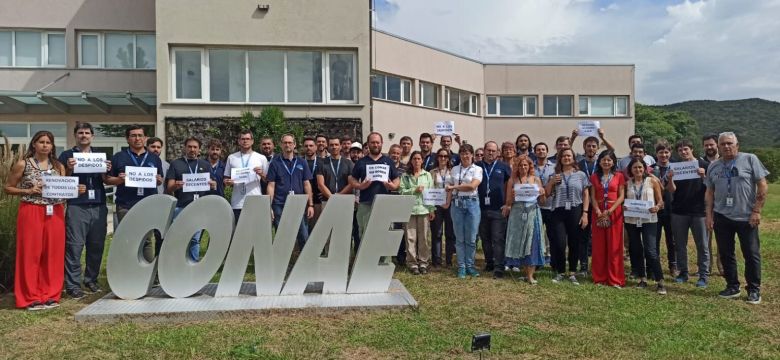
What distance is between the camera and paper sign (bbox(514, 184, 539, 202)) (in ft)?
21.5

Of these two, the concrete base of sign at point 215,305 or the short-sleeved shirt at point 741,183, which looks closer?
the concrete base of sign at point 215,305

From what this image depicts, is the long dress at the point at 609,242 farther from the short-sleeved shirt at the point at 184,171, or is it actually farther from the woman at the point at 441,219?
the short-sleeved shirt at the point at 184,171

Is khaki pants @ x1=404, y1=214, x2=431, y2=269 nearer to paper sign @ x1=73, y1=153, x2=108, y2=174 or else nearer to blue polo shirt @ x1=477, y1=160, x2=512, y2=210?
blue polo shirt @ x1=477, y1=160, x2=512, y2=210

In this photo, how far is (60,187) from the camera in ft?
17.7

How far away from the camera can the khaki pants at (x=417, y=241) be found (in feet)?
23.4

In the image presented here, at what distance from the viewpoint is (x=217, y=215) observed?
548 centimetres

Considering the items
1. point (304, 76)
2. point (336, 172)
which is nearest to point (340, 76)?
point (304, 76)

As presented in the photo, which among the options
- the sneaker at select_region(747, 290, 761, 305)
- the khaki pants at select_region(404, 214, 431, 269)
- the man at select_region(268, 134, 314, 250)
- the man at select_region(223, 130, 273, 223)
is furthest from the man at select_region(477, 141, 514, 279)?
the man at select_region(223, 130, 273, 223)

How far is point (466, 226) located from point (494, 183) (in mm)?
733

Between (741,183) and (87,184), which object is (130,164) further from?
(741,183)

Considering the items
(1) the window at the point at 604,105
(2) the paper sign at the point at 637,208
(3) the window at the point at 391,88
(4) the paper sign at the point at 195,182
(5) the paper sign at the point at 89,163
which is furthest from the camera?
(1) the window at the point at 604,105

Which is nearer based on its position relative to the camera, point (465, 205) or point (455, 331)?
point (455, 331)

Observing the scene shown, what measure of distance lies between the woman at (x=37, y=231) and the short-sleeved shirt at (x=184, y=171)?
128cm

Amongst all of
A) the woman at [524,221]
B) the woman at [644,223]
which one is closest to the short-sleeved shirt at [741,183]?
the woman at [644,223]
